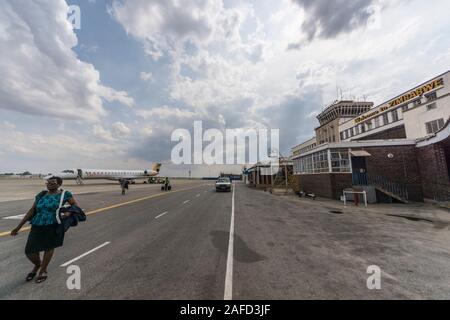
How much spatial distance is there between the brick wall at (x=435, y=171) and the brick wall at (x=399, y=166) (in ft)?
1.68

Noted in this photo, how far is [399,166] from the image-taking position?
18.1 metres

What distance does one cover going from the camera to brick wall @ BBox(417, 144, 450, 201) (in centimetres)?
1519

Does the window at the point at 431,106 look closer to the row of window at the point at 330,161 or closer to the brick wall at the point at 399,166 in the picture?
the brick wall at the point at 399,166

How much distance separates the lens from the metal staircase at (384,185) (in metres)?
16.9

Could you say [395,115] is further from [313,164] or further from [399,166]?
[313,164]

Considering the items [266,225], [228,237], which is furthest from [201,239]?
[266,225]

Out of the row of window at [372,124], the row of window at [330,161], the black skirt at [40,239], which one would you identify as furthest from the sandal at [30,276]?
the row of window at [372,124]

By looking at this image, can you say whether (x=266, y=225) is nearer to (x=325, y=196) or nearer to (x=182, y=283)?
(x=182, y=283)

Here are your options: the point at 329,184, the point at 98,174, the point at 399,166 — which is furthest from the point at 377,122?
the point at 98,174

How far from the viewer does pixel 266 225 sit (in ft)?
29.2

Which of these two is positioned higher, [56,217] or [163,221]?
[56,217]

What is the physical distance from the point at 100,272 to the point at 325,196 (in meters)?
20.9
